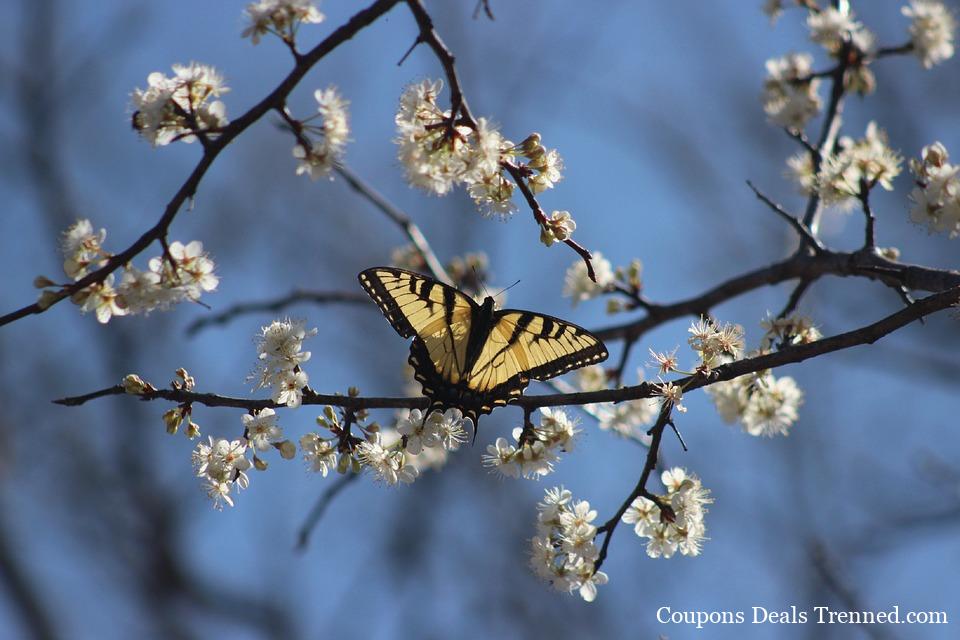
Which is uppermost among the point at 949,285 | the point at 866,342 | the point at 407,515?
the point at 407,515

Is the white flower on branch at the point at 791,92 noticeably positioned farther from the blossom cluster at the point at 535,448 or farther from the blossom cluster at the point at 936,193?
the blossom cluster at the point at 535,448

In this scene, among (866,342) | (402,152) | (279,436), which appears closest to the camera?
(866,342)

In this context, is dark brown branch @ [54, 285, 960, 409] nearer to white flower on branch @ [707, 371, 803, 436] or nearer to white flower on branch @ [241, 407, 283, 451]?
white flower on branch @ [241, 407, 283, 451]

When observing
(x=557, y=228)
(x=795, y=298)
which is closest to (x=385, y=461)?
(x=557, y=228)

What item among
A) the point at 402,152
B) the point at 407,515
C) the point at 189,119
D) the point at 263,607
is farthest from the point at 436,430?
the point at 407,515

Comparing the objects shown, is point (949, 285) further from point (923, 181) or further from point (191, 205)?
point (191, 205)

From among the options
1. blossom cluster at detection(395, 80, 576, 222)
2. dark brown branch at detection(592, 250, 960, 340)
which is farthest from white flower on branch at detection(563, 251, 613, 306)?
blossom cluster at detection(395, 80, 576, 222)

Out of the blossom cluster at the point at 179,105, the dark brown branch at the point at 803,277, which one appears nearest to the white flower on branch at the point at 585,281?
the dark brown branch at the point at 803,277

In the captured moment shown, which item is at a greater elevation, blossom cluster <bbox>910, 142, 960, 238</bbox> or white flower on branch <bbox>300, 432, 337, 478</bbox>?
blossom cluster <bbox>910, 142, 960, 238</bbox>
